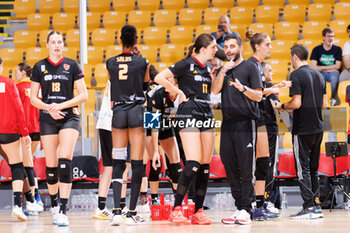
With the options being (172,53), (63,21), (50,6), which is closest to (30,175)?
(172,53)

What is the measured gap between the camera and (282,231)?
512 centimetres

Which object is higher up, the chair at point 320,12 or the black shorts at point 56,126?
the chair at point 320,12

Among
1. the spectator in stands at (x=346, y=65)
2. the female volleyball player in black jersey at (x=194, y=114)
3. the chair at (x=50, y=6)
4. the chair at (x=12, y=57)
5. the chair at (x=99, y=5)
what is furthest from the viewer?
the chair at (x=50, y=6)

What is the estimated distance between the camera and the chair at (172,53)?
12.2 metres

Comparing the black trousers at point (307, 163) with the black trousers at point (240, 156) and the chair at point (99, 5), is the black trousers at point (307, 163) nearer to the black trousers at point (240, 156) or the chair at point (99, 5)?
the black trousers at point (240, 156)

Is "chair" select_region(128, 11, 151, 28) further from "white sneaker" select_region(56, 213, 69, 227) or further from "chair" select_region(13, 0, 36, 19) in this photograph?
"white sneaker" select_region(56, 213, 69, 227)

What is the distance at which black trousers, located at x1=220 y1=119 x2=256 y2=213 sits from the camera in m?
5.81

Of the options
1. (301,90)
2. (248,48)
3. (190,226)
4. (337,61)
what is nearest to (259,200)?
(190,226)

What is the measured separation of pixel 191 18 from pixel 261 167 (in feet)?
25.3

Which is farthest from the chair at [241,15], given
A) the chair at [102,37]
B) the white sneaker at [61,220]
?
the white sneaker at [61,220]

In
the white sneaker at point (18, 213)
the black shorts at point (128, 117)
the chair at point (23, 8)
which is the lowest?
the white sneaker at point (18, 213)

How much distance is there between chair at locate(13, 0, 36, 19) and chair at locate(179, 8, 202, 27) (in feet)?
13.5

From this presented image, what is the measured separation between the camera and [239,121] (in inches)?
231

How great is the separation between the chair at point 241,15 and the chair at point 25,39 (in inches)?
188
